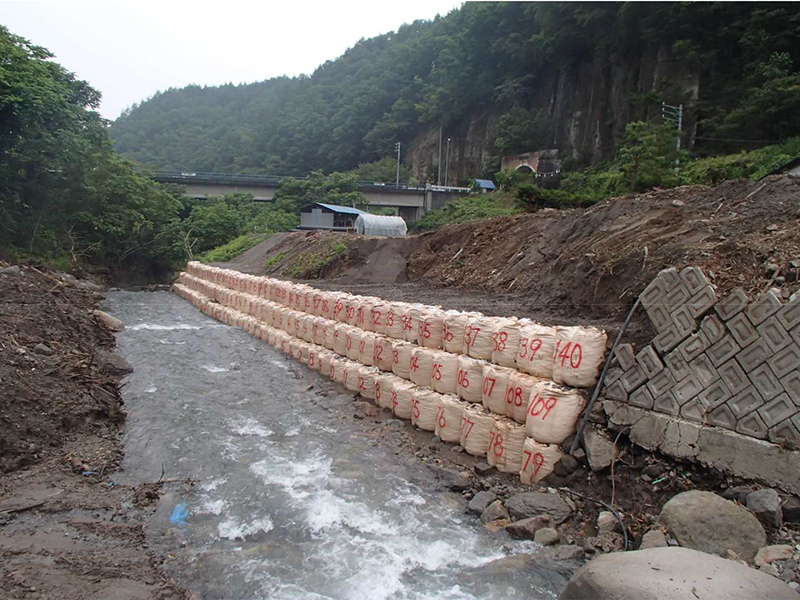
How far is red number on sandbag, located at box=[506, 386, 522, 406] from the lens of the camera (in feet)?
19.8

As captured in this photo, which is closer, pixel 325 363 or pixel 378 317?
pixel 378 317

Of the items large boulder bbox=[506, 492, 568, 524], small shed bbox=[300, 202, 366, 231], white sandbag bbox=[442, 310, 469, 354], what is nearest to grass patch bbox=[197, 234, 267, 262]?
small shed bbox=[300, 202, 366, 231]

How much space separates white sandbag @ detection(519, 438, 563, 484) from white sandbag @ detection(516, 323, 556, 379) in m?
0.71

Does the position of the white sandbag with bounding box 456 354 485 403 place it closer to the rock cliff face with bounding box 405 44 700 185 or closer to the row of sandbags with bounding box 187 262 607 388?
the row of sandbags with bounding box 187 262 607 388

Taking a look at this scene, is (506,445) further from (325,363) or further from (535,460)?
(325,363)

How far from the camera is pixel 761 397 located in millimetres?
4473

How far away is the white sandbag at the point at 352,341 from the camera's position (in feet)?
31.0

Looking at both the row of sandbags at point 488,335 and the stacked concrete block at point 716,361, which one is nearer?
the stacked concrete block at point 716,361

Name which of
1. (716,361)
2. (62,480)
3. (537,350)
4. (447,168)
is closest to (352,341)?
(537,350)

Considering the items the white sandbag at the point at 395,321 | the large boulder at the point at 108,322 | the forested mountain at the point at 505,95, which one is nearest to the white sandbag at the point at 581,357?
the white sandbag at the point at 395,321

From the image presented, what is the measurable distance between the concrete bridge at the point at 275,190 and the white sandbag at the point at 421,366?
40.7 metres

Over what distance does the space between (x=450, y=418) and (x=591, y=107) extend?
4256cm

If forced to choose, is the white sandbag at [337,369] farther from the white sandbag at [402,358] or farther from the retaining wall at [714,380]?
the retaining wall at [714,380]

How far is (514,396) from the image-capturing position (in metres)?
6.11
